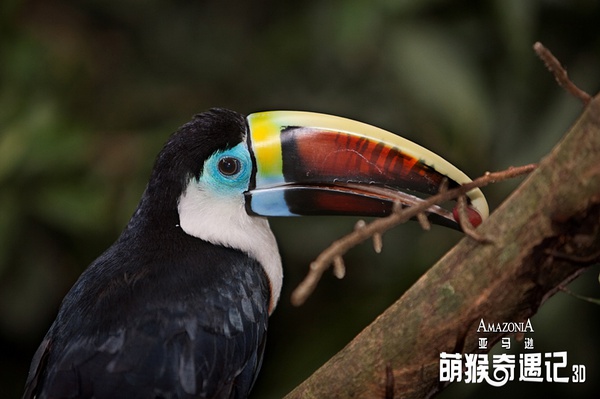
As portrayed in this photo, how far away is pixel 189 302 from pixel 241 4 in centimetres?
237

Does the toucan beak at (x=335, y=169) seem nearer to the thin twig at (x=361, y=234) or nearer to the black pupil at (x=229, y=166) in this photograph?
the black pupil at (x=229, y=166)

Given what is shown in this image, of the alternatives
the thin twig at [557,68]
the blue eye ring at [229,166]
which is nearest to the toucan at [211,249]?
the blue eye ring at [229,166]

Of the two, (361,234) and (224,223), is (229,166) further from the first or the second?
(361,234)

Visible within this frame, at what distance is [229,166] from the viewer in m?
2.24

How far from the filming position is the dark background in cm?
298

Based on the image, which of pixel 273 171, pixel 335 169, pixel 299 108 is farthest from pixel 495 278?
pixel 299 108

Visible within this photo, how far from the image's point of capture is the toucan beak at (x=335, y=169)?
1998mm

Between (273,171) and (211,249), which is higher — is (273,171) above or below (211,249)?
above

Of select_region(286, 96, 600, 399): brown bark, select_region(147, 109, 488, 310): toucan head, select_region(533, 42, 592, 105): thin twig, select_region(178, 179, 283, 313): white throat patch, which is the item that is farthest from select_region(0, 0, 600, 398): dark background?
select_region(533, 42, 592, 105): thin twig

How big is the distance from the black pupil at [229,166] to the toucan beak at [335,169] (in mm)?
47

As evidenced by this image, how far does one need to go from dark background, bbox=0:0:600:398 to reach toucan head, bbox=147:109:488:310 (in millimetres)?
760

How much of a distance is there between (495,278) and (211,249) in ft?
3.05

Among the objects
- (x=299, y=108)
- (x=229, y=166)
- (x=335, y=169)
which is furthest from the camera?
(x=299, y=108)

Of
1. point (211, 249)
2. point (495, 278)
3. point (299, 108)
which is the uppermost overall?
point (299, 108)
